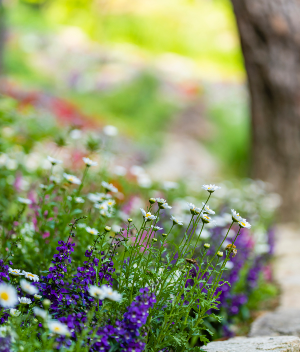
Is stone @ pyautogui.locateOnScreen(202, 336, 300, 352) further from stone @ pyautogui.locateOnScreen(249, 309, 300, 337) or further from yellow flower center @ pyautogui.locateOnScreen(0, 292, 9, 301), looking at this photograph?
yellow flower center @ pyautogui.locateOnScreen(0, 292, 9, 301)

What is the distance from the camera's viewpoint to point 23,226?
2156mm

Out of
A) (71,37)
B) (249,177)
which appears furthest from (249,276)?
(71,37)

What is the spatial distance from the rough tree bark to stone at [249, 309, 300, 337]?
306cm

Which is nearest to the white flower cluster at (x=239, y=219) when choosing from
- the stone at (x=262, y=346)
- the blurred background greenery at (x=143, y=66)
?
the stone at (x=262, y=346)

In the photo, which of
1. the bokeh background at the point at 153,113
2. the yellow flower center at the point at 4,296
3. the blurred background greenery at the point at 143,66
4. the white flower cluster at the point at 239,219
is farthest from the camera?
the blurred background greenery at the point at 143,66

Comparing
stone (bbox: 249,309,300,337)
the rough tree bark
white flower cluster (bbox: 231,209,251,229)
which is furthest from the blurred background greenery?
white flower cluster (bbox: 231,209,251,229)

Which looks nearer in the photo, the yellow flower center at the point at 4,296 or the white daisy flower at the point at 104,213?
the yellow flower center at the point at 4,296

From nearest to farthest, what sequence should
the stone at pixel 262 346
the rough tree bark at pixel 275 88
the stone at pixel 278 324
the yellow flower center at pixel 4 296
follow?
the yellow flower center at pixel 4 296
the stone at pixel 262 346
the stone at pixel 278 324
the rough tree bark at pixel 275 88

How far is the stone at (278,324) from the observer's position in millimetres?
2006

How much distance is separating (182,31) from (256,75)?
12101mm

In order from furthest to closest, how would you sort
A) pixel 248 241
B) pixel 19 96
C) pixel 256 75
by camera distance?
pixel 19 96
pixel 256 75
pixel 248 241

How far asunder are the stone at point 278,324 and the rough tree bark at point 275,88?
3.06 m

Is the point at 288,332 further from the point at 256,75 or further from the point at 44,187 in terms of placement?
the point at 256,75

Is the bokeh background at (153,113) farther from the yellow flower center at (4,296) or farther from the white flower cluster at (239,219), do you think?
the yellow flower center at (4,296)
